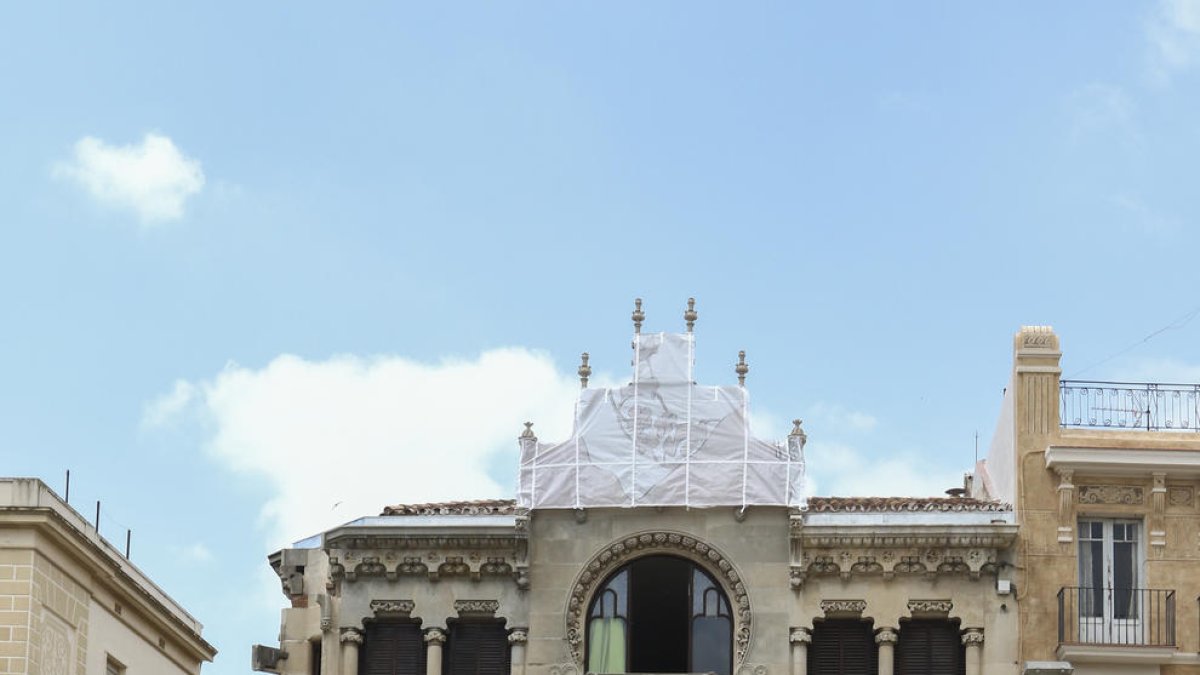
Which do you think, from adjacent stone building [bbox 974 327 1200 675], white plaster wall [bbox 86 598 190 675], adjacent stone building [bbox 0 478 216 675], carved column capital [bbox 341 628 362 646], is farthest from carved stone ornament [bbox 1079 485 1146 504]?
white plaster wall [bbox 86 598 190 675]

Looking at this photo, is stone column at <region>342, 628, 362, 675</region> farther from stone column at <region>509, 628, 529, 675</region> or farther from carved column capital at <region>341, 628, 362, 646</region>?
stone column at <region>509, 628, 529, 675</region>

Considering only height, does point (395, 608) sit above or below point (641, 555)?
below

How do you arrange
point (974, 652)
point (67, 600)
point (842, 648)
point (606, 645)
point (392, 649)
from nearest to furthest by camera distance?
point (67, 600)
point (974, 652)
point (842, 648)
point (606, 645)
point (392, 649)

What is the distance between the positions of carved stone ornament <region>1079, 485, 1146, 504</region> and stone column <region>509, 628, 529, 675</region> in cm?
1024

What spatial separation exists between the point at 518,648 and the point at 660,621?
8.53 feet

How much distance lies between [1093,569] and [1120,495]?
55.3 inches

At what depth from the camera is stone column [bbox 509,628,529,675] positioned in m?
53.7

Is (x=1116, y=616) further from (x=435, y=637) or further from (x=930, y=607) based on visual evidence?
(x=435, y=637)

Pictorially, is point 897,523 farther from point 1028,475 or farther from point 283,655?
point 283,655

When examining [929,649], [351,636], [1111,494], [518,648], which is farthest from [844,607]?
[351,636]

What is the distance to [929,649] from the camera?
175ft

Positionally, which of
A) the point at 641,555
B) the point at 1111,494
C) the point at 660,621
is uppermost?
the point at 1111,494


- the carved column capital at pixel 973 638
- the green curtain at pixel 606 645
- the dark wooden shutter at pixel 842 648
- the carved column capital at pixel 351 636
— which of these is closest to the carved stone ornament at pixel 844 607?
the dark wooden shutter at pixel 842 648

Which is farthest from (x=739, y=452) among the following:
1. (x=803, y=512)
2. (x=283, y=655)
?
(x=283, y=655)
